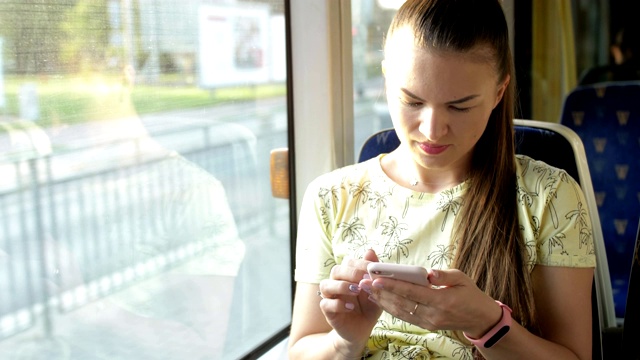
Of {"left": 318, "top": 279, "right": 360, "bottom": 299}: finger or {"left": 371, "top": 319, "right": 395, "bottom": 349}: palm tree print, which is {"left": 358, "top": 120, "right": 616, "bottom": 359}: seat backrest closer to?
{"left": 371, "top": 319, "right": 395, "bottom": 349}: palm tree print

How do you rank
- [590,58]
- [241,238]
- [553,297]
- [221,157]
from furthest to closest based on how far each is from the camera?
[590,58]
[241,238]
[221,157]
[553,297]

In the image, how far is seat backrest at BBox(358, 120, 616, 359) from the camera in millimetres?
1586

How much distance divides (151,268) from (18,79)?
0.55 metres

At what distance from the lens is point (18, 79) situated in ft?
4.07

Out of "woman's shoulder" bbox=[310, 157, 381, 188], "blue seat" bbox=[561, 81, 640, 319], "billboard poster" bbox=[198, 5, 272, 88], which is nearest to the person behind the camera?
"woman's shoulder" bbox=[310, 157, 381, 188]

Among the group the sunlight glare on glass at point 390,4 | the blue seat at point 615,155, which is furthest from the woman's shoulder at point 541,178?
the blue seat at point 615,155

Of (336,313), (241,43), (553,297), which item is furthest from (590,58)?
(336,313)

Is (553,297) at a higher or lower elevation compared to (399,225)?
lower

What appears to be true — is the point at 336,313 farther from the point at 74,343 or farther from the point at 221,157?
the point at 221,157

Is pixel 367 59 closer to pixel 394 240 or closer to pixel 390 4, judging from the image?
pixel 390 4

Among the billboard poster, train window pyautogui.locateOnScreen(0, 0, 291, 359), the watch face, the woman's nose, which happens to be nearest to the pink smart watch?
the watch face

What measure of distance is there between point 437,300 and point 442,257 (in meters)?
0.29

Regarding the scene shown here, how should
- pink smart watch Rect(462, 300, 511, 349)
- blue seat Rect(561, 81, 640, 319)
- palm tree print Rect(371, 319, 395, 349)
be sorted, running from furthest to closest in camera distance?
blue seat Rect(561, 81, 640, 319) → palm tree print Rect(371, 319, 395, 349) → pink smart watch Rect(462, 300, 511, 349)

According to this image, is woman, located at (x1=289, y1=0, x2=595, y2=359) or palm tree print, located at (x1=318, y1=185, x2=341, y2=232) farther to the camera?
palm tree print, located at (x1=318, y1=185, x2=341, y2=232)
